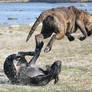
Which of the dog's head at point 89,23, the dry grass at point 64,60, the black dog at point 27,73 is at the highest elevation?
the black dog at point 27,73

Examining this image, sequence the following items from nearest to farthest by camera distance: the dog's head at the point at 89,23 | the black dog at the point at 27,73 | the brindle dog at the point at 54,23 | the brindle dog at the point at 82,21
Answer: the black dog at the point at 27,73 → the brindle dog at the point at 54,23 → the brindle dog at the point at 82,21 → the dog's head at the point at 89,23

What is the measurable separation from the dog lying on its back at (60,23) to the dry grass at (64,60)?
1.09m

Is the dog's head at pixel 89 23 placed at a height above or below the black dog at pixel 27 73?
below

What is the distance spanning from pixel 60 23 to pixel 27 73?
84.5 inches

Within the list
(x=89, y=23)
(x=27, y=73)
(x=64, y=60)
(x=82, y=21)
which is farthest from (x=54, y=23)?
(x=64, y=60)

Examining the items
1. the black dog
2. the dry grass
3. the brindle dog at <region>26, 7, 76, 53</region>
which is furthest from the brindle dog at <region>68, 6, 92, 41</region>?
the black dog

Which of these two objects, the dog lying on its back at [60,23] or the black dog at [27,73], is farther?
the dog lying on its back at [60,23]

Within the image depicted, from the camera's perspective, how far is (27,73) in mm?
10195

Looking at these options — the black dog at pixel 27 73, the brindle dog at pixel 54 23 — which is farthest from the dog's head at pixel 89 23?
the black dog at pixel 27 73

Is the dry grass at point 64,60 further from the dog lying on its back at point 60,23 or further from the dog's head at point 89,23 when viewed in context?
the dog's head at point 89,23

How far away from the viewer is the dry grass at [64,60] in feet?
33.1

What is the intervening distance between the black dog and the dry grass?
0.60 feet

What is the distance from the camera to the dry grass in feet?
33.1

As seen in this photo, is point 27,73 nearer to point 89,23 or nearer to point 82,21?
point 82,21
